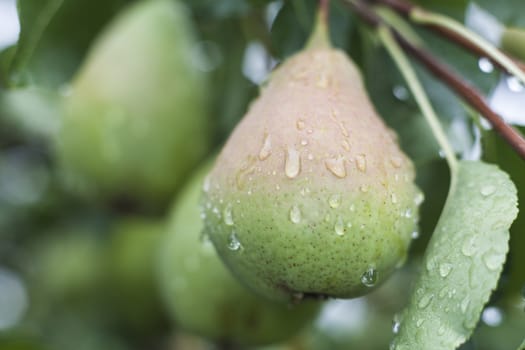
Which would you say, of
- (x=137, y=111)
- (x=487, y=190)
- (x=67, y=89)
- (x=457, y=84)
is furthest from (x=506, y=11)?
(x=67, y=89)

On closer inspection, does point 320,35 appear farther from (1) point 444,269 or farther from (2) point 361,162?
(1) point 444,269

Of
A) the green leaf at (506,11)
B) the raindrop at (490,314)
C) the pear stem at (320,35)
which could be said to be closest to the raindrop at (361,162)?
the pear stem at (320,35)

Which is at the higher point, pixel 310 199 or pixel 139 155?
pixel 310 199

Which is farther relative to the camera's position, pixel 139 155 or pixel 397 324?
pixel 139 155

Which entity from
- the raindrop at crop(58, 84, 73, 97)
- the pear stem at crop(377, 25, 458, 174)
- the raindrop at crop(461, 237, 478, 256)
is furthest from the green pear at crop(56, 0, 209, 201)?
the raindrop at crop(461, 237, 478, 256)

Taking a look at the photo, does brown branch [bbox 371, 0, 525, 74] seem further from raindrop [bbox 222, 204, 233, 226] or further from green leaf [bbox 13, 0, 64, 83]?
green leaf [bbox 13, 0, 64, 83]

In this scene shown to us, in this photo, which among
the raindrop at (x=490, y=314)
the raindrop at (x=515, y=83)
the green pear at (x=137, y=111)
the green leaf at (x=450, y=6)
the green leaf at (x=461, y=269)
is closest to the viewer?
the green leaf at (x=461, y=269)

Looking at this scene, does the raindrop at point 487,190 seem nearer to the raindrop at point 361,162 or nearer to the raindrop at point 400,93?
the raindrop at point 361,162
